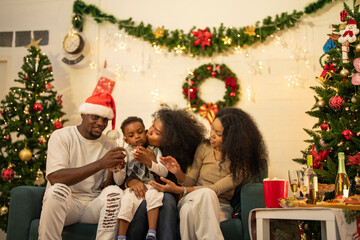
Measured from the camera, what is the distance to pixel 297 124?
15.1 ft

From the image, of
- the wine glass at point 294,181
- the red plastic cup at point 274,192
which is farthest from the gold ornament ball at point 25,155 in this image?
the wine glass at point 294,181

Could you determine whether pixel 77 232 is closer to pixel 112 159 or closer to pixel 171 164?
pixel 112 159

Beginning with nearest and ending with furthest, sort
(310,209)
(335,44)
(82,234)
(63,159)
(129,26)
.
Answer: (310,209) → (82,234) → (63,159) → (335,44) → (129,26)

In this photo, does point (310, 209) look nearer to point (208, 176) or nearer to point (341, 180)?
point (341, 180)

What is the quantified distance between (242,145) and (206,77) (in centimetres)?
191

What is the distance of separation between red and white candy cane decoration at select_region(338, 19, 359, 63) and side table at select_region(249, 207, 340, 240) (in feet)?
4.78

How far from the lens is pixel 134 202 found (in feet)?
8.98

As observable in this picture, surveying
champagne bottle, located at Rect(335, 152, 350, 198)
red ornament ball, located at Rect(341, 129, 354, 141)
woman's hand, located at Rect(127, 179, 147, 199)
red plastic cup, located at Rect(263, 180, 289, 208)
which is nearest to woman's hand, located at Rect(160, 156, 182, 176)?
woman's hand, located at Rect(127, 179, 147, 199)

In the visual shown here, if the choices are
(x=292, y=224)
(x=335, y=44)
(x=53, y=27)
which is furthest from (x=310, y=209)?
(x=53, y=27)

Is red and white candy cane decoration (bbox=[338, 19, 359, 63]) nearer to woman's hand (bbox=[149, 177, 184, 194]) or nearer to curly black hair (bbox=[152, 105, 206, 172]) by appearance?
curly black hair (bbox=[152, 105, 206, 172])

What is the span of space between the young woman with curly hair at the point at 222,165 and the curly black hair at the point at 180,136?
0.10 meters

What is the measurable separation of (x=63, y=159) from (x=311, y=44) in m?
3.11

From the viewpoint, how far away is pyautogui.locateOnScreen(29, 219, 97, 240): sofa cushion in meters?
2.79

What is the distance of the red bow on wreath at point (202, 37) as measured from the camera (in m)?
4.73
